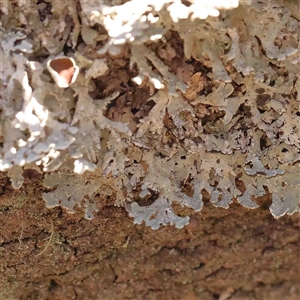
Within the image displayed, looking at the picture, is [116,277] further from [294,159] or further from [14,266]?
[294,159]

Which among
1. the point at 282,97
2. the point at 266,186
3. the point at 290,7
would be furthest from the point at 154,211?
the point at 290,7

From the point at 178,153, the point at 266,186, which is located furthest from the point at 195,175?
the point at 266,186

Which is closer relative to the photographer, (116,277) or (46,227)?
(46,227)

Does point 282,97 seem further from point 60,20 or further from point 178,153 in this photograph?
point 60,20

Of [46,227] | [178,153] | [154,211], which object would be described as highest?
[178,153]

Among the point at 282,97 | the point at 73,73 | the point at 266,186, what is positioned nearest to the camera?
the point at 73,73

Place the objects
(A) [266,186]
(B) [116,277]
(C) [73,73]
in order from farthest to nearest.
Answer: (B) [116,277] < (A) [266,186] < (C) [73,73]

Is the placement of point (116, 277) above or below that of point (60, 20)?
below
